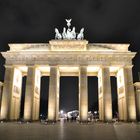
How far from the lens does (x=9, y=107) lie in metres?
46.2

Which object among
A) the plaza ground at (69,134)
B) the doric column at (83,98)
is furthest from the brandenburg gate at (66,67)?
the plaza ground at (69,134)

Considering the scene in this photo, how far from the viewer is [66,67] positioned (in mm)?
50406

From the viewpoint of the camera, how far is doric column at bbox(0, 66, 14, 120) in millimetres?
45656

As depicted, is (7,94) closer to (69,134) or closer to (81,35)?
(81,35)

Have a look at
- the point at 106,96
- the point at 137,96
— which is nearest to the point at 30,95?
the point at 106,96

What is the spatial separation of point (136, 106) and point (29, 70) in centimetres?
2623

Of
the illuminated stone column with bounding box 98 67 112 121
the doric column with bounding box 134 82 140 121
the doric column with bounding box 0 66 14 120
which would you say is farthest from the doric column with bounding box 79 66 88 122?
the doric column with bounding box 0 66 14 120

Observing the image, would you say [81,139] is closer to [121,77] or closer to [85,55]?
[85,55]

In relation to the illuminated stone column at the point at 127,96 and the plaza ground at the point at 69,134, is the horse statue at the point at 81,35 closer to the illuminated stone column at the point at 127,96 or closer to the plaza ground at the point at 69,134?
the illuminated stone column at the point at 127,96

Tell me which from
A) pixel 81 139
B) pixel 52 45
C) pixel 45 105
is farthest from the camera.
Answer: pixel 45 105

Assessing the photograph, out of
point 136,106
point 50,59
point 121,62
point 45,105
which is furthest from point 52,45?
point 45,105

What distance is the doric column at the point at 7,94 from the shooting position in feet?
150

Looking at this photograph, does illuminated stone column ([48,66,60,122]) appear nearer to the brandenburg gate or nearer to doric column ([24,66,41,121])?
the brandenburg gate

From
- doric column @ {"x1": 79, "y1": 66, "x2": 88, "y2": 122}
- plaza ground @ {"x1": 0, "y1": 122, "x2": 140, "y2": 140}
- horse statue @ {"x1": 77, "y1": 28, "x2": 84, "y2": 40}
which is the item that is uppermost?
horse statue @ {"x1": 77, "y1": 28, "x2": 84, "y2": 40}
